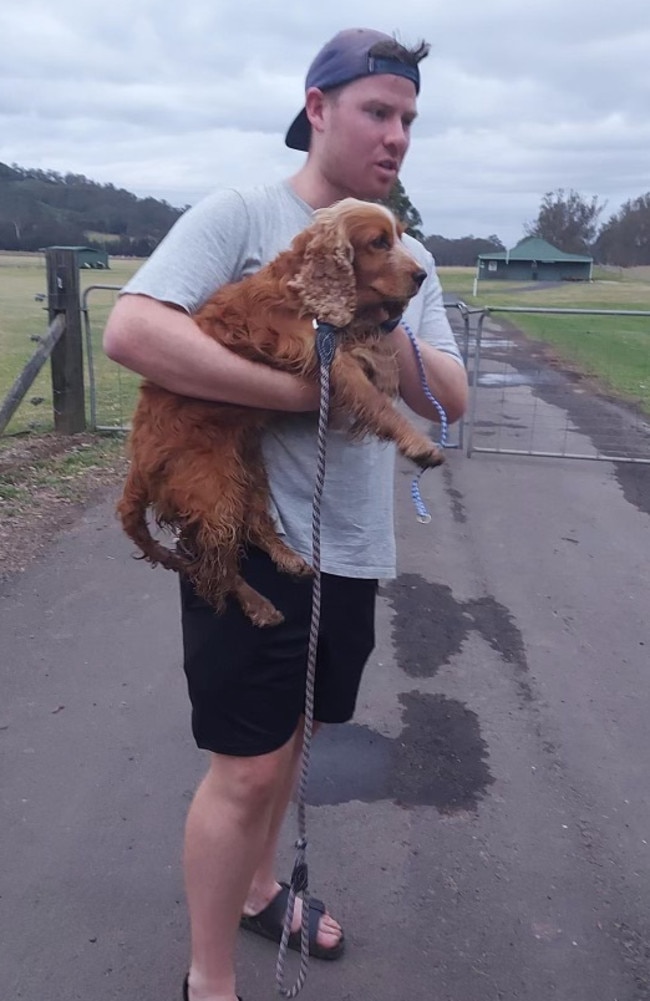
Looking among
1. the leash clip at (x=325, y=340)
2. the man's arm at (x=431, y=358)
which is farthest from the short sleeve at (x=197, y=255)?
the man's arm at (x=431, y=358)

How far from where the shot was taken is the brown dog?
2.25 meters

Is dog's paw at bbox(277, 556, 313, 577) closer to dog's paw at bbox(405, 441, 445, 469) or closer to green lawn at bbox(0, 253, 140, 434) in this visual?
dog's paw at bbox(405, 441, 445, 469)

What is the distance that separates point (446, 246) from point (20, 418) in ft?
209

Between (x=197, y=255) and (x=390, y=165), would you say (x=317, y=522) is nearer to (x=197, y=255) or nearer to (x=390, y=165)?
(x=197, y=255)

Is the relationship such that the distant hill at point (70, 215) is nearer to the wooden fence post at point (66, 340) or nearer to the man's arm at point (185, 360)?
the wooden fence post at point (66, 340)

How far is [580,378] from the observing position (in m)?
16.6

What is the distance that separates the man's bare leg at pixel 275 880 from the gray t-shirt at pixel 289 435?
65cm

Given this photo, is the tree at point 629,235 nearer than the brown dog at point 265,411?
No

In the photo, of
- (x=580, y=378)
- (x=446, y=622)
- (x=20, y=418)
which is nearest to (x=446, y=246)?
(x=580, y=378)

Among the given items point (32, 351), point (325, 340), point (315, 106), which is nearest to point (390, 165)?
point (315, 106)

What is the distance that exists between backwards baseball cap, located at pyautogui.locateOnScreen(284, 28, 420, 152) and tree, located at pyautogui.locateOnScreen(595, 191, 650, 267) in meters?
73.4

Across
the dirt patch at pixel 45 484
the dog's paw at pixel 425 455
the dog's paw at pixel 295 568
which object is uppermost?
the dog's paw at pixel 425 455

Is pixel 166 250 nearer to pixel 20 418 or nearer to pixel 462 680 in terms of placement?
pixel 462 680

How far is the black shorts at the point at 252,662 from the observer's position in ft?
7.61
